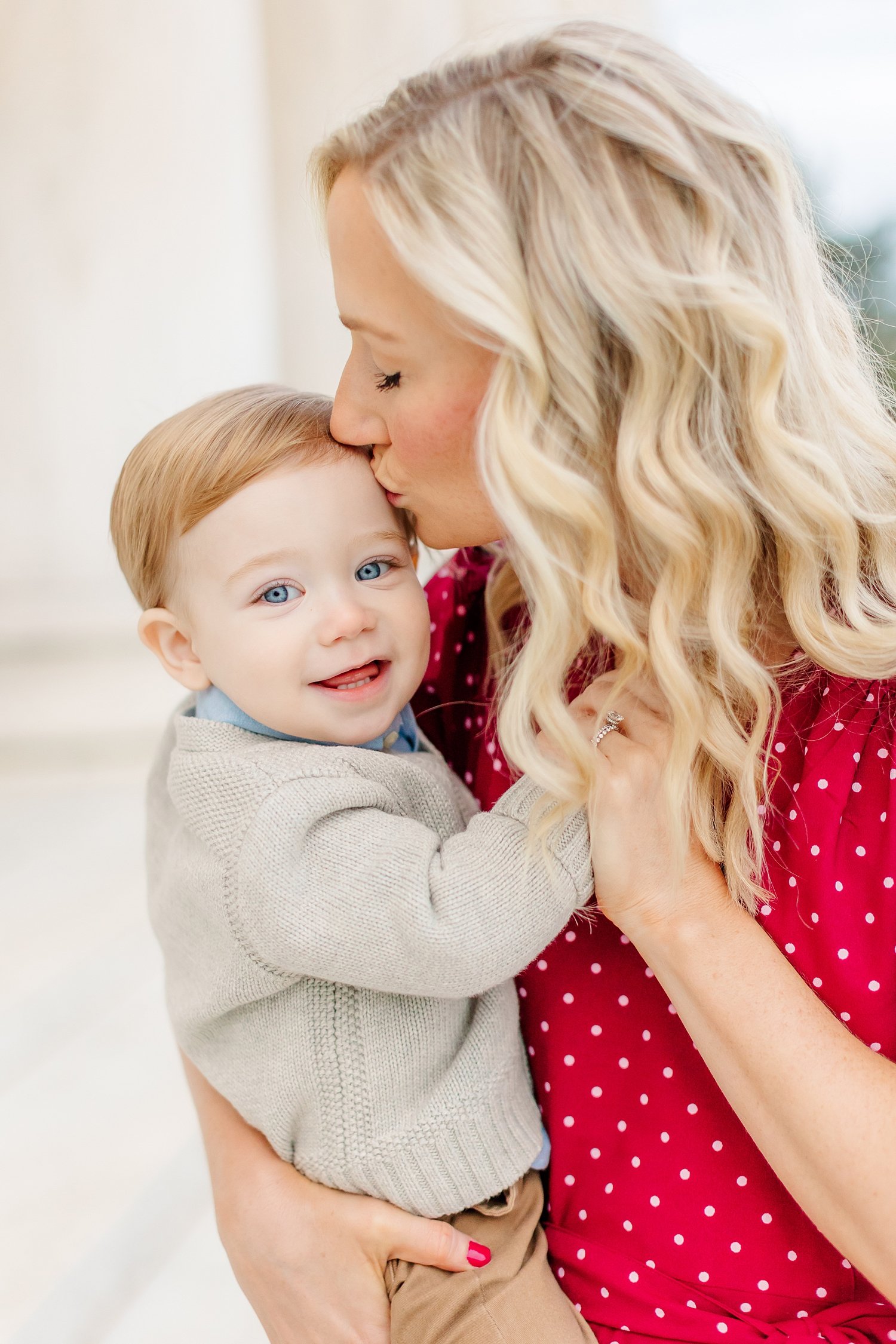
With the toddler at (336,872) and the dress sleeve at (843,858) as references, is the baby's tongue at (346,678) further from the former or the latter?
the dress sleeve at (843,858)

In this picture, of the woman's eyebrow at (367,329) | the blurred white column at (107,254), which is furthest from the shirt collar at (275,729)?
the blurred white column at (107,254)

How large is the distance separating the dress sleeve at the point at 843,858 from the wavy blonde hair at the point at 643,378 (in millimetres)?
34

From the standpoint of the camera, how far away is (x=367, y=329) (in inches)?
36.3

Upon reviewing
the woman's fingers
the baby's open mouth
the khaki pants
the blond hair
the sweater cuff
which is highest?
the blond hair

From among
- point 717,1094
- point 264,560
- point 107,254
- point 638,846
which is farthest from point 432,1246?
point 107,254

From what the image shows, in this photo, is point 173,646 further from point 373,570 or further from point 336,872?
point 336,872

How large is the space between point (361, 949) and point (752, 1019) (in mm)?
294

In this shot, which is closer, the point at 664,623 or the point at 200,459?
the point at 664,623

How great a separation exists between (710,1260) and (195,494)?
0.77 m

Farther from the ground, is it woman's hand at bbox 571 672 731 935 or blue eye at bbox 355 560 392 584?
blue eye at bbox 355 560 392 584

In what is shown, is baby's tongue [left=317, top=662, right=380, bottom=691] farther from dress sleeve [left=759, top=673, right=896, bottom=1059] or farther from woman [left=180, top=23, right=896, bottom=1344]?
dress sleeve [left=759, top=673, right=896, bottom=1059]

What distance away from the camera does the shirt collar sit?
3.39 feet

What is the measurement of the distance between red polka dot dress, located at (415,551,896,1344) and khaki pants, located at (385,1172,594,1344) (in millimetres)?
43

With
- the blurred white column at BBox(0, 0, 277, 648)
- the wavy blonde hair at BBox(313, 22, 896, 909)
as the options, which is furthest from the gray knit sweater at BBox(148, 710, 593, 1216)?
the blurred white column at BBox(0, 0, 277, 648)
